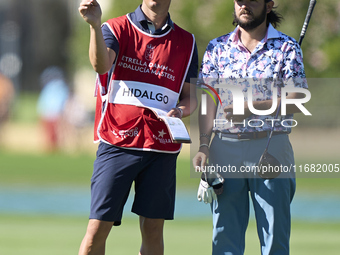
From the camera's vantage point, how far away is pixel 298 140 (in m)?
18.8

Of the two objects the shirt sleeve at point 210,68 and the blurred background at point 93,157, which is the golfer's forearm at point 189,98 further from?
the blurred background at point 93,157

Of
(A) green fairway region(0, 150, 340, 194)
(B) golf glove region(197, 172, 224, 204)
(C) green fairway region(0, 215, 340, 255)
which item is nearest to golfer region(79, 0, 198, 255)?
(B) golf glove region(197, 172, 224, 204)

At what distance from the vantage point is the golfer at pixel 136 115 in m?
4.90

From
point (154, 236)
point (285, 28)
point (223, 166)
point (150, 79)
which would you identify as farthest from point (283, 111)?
point (285, 28)

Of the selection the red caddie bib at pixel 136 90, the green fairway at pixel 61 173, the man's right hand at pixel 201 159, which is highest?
the green fairway at pixel 61 173

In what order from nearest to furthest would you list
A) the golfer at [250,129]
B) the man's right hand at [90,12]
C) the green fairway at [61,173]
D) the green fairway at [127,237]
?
the man's right hand at [90,12] → the golfer at [250,129] → the green fairway at [127,237] → the green fairway at [61,173]

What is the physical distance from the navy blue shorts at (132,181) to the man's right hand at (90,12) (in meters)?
1.03

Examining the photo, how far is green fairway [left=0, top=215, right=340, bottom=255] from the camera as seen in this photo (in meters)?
7.80

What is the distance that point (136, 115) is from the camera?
4930 mm

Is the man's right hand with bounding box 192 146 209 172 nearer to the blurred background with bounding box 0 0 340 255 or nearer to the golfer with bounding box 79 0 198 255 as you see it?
the golfer with bounding box 79 0 198 255

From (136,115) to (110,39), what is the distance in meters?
0.60

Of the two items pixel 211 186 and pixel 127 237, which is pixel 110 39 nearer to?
pixel 211 186

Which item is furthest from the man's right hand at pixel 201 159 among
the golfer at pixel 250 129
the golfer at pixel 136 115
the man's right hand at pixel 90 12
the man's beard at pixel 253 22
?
the man's right hand at pixel 90 12

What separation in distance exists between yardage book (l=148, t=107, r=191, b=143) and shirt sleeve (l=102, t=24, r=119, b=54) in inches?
20.7
